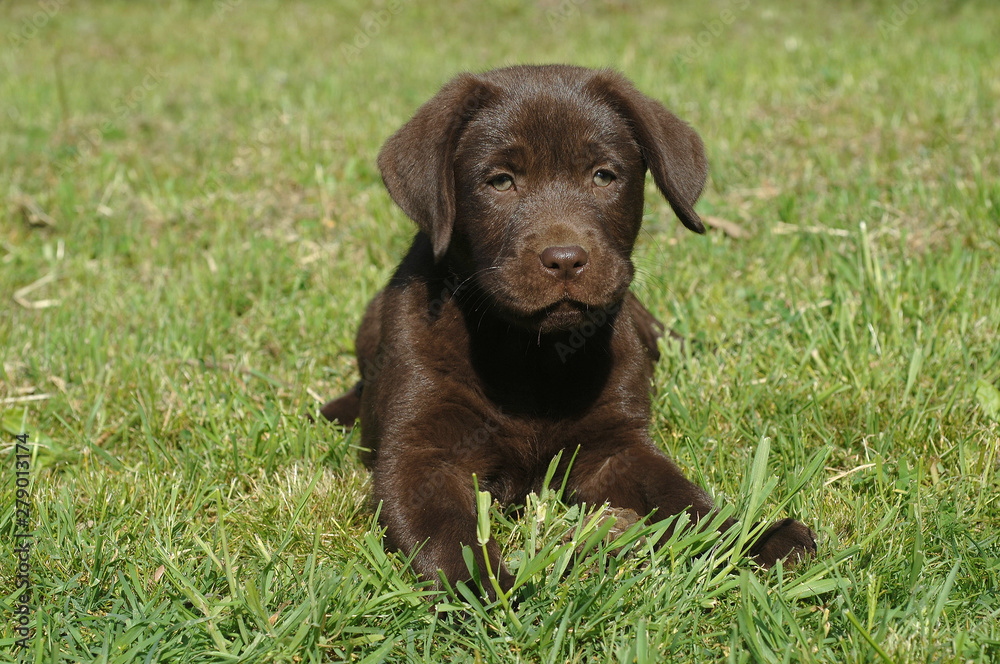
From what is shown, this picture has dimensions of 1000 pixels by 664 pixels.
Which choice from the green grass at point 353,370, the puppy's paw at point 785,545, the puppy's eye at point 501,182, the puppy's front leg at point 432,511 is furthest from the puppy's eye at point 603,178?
the puppy's paw at point 785,545

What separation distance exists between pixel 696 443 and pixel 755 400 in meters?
0.33

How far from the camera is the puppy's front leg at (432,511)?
7.75ft

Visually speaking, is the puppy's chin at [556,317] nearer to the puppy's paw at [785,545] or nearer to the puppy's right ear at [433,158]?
the puppy's right ear at [433,158]

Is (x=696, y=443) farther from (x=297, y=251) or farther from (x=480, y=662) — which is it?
(x=297, y=251)

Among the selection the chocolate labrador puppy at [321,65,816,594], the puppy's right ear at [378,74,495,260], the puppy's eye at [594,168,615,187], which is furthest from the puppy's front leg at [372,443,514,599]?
the puppy's eye at [594,168,615,187]

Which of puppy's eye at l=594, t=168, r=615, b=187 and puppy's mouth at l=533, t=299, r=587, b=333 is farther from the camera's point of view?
puppy's eye at l=594, t=168, r=615, b=187

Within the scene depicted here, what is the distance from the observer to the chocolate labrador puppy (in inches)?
102

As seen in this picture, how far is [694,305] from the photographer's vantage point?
3967mm

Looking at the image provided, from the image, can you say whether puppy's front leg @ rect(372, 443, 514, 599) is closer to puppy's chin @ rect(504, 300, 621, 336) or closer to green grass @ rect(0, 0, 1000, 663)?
green grass @ rect(0, 0, 1000, 663)

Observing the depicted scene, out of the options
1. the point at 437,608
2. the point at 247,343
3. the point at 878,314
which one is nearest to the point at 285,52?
the point at 247,343

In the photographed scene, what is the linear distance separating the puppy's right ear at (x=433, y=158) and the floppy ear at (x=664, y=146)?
38 cm

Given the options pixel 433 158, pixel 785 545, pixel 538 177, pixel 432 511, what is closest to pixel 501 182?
pixel 538 177

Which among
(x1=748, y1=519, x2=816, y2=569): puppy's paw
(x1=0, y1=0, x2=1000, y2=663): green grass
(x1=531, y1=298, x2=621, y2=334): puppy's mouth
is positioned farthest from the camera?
(x1=531, y1=298, x2=621, y2=334): puppy's mouth

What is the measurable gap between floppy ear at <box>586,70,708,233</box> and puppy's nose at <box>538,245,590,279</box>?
487mm
